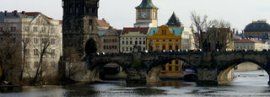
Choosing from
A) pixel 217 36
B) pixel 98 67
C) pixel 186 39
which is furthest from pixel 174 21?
pixel 98 67

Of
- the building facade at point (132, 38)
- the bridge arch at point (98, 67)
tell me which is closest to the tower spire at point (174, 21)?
the building facade at point (132, 38)

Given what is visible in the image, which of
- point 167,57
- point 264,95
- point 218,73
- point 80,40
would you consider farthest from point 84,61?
point 264,95

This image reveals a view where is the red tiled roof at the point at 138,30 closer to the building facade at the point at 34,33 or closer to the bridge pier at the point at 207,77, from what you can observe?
the building facade at the point at 34,33

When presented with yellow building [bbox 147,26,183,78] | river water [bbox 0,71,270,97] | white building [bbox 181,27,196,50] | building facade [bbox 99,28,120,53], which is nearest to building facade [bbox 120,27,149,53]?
building facade [bbox 99,28,120,53]

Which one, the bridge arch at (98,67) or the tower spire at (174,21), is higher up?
the tower spire at (174,21)

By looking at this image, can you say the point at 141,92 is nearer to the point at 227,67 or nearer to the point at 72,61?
the point at 227,67

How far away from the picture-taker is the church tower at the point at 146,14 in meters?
185

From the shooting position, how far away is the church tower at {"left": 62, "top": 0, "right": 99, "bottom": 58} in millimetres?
121812

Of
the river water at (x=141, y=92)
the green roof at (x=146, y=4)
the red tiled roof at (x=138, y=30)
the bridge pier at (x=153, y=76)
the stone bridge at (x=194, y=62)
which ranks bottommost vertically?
the river water at (x=141, y=92)

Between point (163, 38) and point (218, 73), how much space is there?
3942cm

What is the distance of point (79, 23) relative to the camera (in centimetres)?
12181

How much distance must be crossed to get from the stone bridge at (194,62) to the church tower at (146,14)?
62970 millimetres

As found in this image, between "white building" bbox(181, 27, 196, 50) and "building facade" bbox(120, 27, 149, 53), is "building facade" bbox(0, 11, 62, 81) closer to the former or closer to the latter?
"building facade" bbox(120, 27, 149, 53)

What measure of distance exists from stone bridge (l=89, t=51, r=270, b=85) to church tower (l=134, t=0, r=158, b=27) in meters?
63.0
